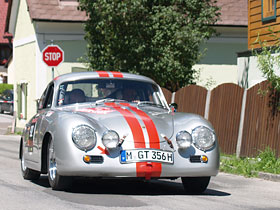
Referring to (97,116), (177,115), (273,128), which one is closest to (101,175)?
(97,116)

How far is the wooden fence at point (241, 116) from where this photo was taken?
14164mm

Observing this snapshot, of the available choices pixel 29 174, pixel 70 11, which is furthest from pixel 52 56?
pixel 29 174

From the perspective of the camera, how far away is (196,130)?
9023 millimetres

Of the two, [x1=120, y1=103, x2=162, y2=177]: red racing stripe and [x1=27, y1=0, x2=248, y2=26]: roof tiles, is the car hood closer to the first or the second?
[x1=120, y1=103, x2=162, y2=177]: red racing stripe

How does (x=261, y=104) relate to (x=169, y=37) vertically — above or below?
below

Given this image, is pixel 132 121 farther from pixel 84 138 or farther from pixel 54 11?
pixel 54 11

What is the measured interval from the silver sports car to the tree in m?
11.0

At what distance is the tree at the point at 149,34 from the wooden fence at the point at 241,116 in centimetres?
389

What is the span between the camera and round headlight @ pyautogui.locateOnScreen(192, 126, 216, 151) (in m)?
8.96

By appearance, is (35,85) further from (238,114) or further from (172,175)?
(172,175)

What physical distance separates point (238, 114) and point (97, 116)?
6994mm

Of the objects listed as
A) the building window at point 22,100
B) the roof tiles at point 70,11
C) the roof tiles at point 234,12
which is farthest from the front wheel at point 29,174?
the building window at point 22,100

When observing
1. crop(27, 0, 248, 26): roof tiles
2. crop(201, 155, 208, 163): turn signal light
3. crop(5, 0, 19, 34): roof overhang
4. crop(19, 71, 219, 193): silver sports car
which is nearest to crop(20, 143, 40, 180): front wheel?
crop(19, 71, 219, 193): silver sports car

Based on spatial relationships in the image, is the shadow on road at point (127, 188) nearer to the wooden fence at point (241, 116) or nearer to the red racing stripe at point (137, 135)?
the red racing stripe at point (137, 135)
